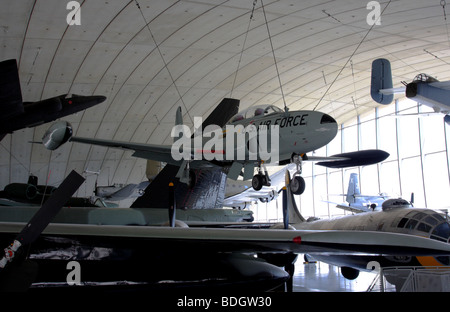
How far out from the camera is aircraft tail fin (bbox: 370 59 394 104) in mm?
16891

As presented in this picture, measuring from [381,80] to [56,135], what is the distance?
1314 cm

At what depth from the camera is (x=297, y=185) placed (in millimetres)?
11234

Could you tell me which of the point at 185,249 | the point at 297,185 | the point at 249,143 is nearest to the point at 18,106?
the point at 185,249

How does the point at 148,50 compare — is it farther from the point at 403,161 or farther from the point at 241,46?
the point at 403,161

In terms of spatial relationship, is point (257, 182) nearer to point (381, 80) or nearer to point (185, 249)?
point (185, 249)

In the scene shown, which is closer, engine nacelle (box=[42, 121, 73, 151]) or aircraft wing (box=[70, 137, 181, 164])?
engine nacelle (box=[42, 121, 73, 151])

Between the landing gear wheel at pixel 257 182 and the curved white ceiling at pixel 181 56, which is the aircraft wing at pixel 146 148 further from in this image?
the curved white ceiling at pixel 181 56

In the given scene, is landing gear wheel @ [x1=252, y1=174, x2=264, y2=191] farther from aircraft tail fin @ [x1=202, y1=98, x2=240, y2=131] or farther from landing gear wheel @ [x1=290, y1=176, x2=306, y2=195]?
aircraft tail fin @ [x1=202, y1=98, x2=240, y2=131]

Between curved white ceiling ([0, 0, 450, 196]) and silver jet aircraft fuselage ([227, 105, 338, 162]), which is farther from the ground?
curved white ceiling ([0, 0, 450, 196])

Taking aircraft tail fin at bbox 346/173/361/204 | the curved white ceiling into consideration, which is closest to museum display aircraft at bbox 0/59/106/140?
the curved white ceiling

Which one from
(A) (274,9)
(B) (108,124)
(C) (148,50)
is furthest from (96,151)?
(A) (274,9)

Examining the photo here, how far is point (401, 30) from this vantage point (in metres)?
19.1

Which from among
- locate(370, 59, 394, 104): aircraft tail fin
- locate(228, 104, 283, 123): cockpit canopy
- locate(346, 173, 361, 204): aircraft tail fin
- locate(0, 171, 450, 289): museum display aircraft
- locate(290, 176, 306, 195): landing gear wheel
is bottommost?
locate(0, 171, 450, 289): museum display aircraft

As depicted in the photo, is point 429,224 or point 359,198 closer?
point 429,224
